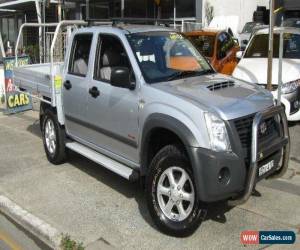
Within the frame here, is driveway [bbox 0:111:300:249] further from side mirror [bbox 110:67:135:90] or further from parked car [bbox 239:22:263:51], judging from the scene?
parked car [bbox 239:22:263:51]

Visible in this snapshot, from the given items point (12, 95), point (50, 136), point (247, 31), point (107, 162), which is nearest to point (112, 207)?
point (107, 162)

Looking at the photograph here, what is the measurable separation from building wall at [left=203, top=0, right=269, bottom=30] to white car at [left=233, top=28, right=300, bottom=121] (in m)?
8.66

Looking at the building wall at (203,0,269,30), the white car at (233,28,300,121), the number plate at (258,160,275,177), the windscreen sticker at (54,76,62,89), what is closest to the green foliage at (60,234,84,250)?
the number plate at (258,160,275,177)

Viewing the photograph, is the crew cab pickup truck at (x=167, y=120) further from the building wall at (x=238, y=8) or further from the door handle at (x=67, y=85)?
the building wall at (x=238, y=8)

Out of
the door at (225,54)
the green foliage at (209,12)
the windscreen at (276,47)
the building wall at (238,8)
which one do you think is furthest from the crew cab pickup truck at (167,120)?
the building wall at (238,8)

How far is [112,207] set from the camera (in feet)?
18.0

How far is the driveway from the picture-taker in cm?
466

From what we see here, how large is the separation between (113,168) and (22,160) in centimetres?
262

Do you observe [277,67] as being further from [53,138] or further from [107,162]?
[107,162]

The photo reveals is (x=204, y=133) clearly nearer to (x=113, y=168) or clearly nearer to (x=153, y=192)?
(x=153, y=192)

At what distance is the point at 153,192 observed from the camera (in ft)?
15.6

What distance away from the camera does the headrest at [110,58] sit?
577 cm

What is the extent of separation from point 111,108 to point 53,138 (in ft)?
6.61

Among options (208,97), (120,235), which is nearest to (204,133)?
(208,97)
